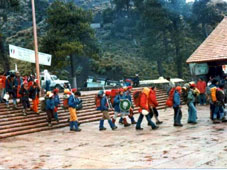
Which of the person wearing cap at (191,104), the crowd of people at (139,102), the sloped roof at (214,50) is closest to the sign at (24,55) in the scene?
the crowd of people at (139,102)

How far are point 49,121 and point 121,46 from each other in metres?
44.0

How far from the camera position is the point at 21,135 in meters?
13.8

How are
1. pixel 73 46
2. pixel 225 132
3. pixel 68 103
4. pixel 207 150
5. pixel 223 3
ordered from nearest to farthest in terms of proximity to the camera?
1. pixel 207 150
2. pixel 225 132
3. pixel 68 103
4. pixel 73 46
5. pixel 223 3

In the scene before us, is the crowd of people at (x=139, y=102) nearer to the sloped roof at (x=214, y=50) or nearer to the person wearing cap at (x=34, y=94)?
the person wearing cap at (x=34, y=94)

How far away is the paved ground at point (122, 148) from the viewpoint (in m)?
8.13

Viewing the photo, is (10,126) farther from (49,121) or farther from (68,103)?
(68,103)

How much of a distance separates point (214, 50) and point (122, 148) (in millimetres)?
14102

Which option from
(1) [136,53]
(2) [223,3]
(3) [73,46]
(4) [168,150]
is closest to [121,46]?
(1) [136,53]

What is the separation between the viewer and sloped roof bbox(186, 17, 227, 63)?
21.5 meters

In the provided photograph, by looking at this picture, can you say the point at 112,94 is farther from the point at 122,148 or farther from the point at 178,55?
the point at 178,55

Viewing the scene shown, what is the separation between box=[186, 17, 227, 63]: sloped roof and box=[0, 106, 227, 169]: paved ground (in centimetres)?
834

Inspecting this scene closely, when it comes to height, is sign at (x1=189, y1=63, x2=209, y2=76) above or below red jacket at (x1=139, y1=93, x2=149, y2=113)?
above

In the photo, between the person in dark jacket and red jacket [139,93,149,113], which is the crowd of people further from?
the person in dark jacket

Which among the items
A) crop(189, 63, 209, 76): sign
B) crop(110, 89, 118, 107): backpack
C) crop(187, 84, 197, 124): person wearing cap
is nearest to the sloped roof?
crop(189, 63, 209, 76): sign
